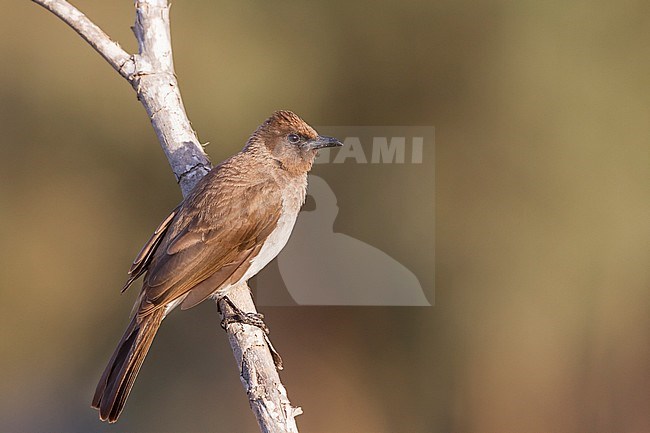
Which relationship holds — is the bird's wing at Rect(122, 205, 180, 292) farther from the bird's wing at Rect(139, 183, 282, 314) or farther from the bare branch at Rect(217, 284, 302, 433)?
the bare branch at Rect(217, 284, 302, 433)

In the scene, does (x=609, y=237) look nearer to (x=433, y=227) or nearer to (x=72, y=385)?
(x=433, y=227)

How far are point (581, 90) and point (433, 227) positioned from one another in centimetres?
159

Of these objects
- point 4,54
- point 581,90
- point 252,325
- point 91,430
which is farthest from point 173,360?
point 581,90

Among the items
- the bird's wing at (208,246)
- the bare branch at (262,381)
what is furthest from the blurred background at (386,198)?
the bare branch at (262,381)

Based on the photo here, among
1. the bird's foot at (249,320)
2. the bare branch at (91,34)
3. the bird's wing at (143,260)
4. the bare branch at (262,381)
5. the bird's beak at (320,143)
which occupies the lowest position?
the bare branch at (262,381)

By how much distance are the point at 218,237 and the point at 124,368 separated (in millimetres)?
660

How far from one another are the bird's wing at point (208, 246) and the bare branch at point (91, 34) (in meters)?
0.72

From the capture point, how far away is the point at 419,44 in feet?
21.8

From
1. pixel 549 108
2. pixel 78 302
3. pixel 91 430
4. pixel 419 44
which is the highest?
pixel 419 44

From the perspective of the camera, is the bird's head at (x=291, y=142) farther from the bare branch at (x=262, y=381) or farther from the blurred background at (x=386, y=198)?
the blurred background at (x=386, y=198)

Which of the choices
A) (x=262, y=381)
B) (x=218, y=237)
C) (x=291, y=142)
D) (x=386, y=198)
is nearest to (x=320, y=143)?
(x=291, y=142)

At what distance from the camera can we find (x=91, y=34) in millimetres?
3783

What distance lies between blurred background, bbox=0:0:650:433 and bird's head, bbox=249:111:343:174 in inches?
100

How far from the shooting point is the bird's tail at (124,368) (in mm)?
3209
